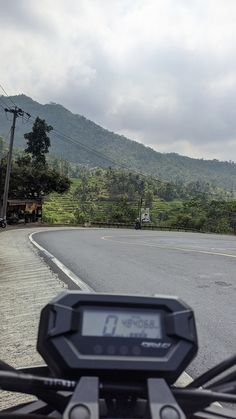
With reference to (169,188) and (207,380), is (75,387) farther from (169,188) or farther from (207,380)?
(169,188)

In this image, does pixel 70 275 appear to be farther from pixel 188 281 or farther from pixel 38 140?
pixel 38 140

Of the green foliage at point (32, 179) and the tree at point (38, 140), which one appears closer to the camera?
the green foliage at point (32, 179)

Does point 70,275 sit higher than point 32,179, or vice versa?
point 32,179

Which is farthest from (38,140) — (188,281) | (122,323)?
(122,323)

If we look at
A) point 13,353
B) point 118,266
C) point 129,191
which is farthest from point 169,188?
point 13,353

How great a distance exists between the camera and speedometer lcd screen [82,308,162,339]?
5.26 feet

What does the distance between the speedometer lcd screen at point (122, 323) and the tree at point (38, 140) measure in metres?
64.5

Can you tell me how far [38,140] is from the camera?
65.6 metres

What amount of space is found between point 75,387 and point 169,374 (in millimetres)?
306

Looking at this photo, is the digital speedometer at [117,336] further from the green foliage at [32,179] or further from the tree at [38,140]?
the tree at [38,140]

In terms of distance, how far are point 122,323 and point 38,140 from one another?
65.5 m

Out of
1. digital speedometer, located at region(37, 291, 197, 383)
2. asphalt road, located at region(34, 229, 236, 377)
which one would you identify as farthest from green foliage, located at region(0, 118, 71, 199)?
digital speedometer, located at region(37, 291, 197, 383)

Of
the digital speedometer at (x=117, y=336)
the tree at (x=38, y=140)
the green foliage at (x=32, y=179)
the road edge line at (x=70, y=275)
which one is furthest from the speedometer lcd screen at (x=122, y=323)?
the tree at (x=38, y=140)

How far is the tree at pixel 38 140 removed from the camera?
6531 centimetres
